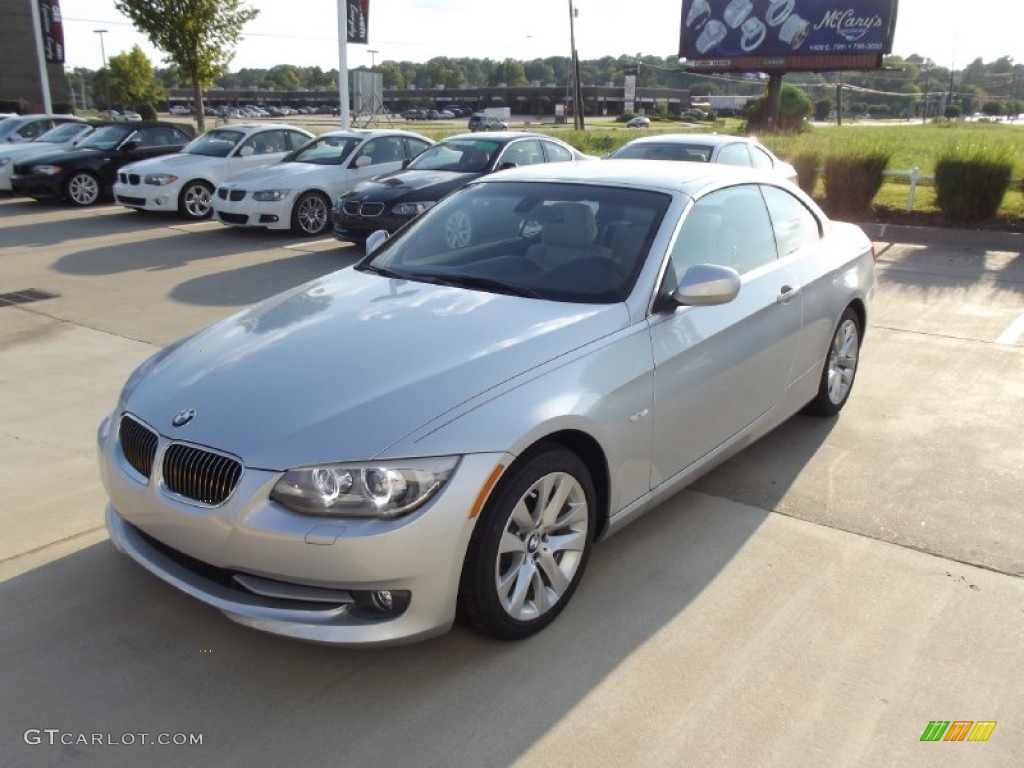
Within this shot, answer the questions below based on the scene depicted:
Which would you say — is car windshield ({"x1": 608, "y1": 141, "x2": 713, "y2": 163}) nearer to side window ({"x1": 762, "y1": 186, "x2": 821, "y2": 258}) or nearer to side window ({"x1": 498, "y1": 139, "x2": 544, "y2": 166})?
side window ({"x1": 498, "y1": 139, "x2": 544, "y2": 166})

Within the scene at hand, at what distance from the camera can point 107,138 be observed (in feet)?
55.2

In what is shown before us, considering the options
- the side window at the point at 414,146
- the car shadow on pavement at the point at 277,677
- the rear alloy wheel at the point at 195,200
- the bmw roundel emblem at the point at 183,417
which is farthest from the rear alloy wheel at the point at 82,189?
the bmw roundel emblem at the point at 183,417

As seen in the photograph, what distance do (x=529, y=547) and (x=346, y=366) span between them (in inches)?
36.7

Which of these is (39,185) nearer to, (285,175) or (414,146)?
(285,175)

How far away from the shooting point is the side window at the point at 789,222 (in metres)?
4.85

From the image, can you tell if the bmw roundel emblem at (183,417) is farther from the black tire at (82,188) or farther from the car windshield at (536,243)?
the black tire at (82,188)

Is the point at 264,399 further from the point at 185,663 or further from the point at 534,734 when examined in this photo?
the point at 534,734

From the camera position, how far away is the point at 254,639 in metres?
3.21

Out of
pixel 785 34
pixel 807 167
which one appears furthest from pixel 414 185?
pixel 785 34

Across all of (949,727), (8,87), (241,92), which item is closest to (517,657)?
(949,727)

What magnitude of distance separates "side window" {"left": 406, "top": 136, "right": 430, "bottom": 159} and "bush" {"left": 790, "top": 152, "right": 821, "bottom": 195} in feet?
20.9

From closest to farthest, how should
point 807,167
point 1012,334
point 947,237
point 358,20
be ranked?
point 1012,334 → point 947,237 → point 807,167 → point 358,20

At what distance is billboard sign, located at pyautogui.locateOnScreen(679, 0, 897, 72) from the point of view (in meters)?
32.4

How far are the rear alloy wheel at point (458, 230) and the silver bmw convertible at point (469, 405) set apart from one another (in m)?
0.02
